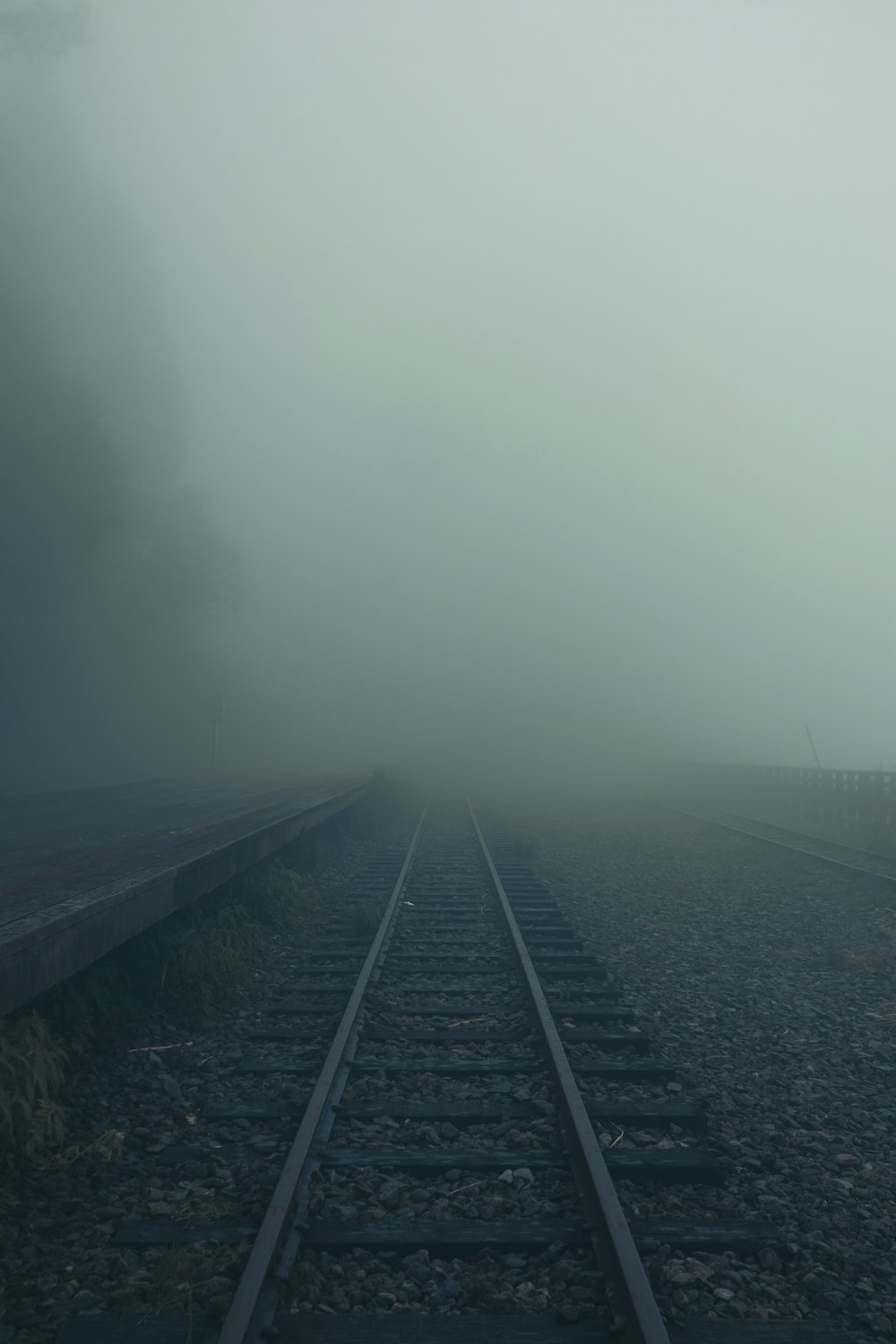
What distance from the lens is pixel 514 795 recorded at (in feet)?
119

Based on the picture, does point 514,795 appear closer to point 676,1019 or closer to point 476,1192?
point 676,1019

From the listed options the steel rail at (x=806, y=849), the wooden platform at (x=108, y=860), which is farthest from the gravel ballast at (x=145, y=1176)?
the steel rail at (x=806, y=849)

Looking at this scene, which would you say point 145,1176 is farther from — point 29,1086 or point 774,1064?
point 774,1064

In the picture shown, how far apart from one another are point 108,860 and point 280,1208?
15.9 ft

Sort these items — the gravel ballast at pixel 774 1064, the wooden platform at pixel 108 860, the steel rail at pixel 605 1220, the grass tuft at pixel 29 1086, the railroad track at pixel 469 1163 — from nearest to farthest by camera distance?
the steel rail at pixel 605 1220 → the railroad track at pixel 469 1163 → the gravel ballast at pixel 774 1064 → the grass tuft at pixel 29 1086 → the wooden platform at pixel 108 860

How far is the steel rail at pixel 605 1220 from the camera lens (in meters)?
3.14

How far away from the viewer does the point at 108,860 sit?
320 inches

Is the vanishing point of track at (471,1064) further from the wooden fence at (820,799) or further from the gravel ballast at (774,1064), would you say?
the wooden fence at (820,799)


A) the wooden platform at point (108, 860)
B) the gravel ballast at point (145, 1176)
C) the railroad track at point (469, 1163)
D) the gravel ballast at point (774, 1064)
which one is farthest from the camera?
the wooden platform at point (108, 860)

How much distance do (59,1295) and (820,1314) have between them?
2.72 meters

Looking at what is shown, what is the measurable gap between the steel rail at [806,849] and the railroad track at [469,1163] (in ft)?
23.1

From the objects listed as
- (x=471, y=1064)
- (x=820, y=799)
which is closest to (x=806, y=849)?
(x=820, y=799)

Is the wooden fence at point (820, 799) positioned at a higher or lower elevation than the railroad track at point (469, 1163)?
higher

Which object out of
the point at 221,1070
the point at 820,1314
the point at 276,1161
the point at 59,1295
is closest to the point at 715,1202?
the point at 820,1314
